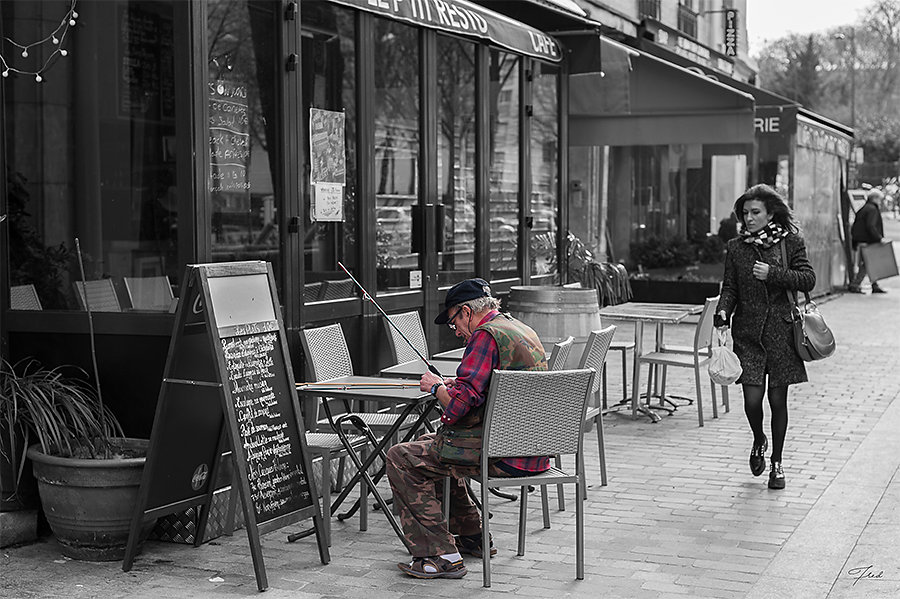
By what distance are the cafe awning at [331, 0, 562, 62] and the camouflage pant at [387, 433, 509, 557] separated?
2821 mm

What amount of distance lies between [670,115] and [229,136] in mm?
9614

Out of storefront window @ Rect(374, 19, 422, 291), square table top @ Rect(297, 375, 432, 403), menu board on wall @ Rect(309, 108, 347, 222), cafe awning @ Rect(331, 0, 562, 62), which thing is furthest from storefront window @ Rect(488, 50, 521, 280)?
square table top @ Rect(297, 375, 432, 403)

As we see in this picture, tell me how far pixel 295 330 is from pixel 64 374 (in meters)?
1.32

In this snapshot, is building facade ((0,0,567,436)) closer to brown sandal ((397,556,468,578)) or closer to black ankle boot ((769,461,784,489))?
brown sandal ((397,556,468,578))

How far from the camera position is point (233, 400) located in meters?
5.65

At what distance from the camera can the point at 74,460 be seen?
5.80m

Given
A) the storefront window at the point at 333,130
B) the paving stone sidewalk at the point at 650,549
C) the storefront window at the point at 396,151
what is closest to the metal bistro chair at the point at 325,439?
the paving stone sidewalk at the point at 650,549

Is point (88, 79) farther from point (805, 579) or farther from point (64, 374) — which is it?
point (805, 579)

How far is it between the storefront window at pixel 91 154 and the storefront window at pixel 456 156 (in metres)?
2.78

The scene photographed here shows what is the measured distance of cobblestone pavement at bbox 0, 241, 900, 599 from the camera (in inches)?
216

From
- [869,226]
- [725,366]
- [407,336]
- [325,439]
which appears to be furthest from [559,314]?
[869,226]

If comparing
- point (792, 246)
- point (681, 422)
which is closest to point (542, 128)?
point (681, 422)

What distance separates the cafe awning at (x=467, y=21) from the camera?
771cm

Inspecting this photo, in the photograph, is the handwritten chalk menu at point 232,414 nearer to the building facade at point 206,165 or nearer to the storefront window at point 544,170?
the building facade at point 206,165
